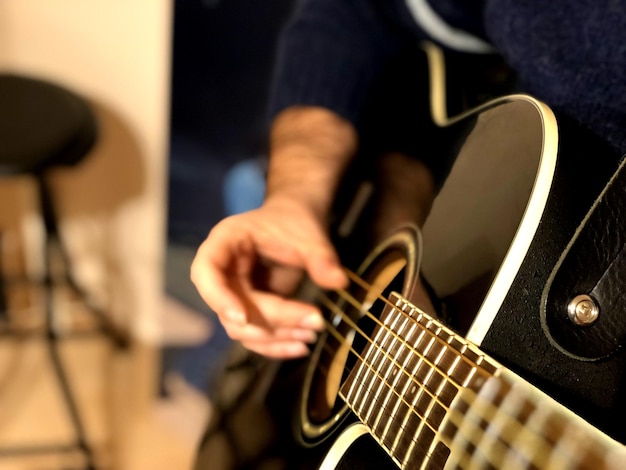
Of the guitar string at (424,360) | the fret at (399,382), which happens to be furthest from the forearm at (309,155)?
the fret at (399,382)

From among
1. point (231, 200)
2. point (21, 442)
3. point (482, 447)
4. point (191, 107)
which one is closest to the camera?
point (482, 447)

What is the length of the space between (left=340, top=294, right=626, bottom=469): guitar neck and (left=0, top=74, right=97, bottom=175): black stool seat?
0.59 meters

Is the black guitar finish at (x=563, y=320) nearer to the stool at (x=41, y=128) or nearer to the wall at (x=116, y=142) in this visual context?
the stool at (x=41, y=128)

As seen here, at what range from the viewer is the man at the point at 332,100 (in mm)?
442

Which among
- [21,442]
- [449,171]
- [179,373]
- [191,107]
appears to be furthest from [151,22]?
[21,442]

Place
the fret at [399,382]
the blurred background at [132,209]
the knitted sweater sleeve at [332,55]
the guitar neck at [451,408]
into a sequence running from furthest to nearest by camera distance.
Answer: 1. the blurred background at [132,209]
2. the knitted sweater sleeve at [332,55]
3. the fret at [399,382]
4. the guitar neck at [451,408]

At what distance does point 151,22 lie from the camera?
3.31 feet

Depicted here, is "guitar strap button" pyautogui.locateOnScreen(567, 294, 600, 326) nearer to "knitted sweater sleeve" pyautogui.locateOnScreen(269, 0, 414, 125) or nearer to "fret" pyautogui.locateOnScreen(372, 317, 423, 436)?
"fret" pyautogui.locateOnScreen(372, 317, 423, 436)

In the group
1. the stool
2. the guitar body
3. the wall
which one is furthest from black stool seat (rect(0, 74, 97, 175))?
the guitar body

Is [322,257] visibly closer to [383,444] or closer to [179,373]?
[383,444]

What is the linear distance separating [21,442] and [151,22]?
2.79 feet

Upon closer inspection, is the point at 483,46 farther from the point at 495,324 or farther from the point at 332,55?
the point at 495,324

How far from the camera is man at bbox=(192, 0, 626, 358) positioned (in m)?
0.44

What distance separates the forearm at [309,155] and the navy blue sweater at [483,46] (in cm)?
2
